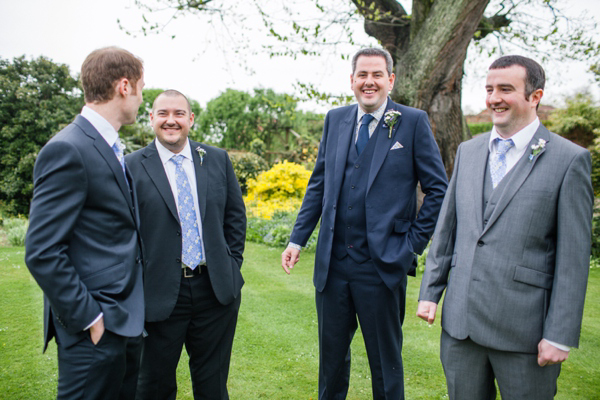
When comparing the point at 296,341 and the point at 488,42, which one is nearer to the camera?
the point at 296,341

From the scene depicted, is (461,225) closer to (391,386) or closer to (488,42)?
(391,386)

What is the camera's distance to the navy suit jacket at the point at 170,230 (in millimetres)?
2539

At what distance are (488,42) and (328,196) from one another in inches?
365

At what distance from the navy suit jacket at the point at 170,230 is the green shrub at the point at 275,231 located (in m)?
5.08

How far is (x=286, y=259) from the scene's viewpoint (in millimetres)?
3070

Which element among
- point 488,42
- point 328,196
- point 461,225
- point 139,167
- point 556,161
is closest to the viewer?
point 556,161

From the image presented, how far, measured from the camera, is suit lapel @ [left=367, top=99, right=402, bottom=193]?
8.95 feet

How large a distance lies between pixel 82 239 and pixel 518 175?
1953 millimetres

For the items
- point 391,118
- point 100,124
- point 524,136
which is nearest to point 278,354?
point 391,118

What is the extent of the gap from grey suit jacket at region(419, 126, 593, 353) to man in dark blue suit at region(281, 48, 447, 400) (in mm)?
552

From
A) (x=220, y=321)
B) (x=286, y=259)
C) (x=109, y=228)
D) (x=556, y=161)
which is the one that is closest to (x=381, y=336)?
(x=286, y=259)

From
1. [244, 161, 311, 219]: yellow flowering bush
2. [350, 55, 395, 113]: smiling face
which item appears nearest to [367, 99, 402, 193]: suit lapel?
[350, 55, 395, 113]: smiling face

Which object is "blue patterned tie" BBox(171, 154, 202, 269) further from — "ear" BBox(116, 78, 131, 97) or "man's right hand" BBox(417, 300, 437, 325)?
"man's right hand" BBox(417, 300, 437, 325)

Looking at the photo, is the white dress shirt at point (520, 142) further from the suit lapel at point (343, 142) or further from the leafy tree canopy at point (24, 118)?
the leafy tree canopy at point (24, 118)
